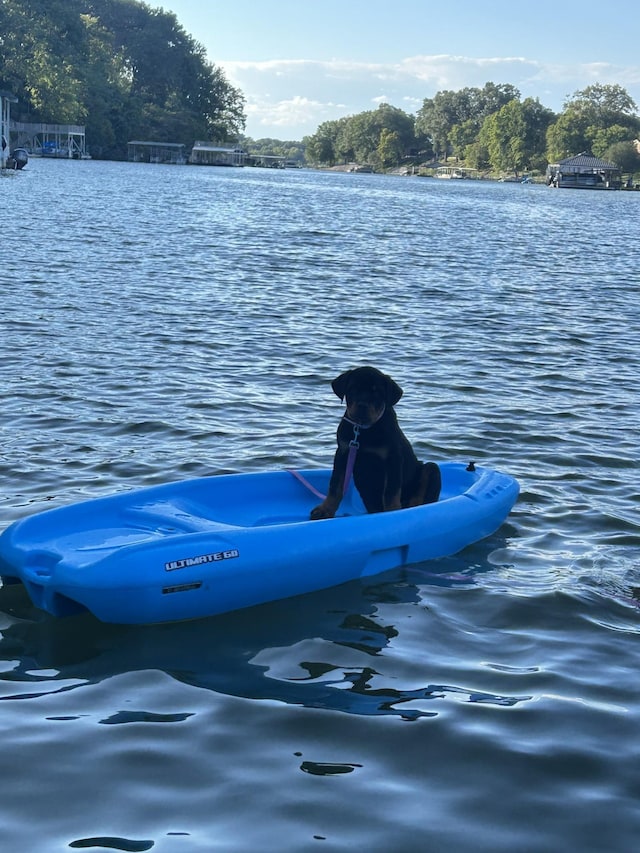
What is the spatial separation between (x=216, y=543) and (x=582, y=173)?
130m

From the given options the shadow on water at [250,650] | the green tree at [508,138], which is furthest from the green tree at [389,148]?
the shadow on water at [250,650]

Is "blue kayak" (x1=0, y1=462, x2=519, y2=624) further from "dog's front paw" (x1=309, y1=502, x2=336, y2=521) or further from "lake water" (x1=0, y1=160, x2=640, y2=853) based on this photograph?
"dog's front paw" (x1=309, y1=502, x2=336, y2=521)

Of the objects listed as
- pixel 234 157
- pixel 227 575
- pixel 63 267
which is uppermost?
pixel 234 157

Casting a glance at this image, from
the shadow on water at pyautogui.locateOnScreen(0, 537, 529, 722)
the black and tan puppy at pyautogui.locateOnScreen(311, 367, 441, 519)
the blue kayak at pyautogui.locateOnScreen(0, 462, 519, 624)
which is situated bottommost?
the shadow on water at pyautogui.locateOnScreen(0, 537, 529, 722)

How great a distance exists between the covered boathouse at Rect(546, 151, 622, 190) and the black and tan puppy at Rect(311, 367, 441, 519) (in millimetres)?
126879

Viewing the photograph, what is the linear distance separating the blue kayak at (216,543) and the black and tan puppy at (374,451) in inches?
8.2

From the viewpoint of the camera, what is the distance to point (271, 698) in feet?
15.5

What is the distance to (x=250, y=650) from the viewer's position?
17.3 feet

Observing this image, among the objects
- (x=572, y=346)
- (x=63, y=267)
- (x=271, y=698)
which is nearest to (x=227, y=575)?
(x=271, y=698)

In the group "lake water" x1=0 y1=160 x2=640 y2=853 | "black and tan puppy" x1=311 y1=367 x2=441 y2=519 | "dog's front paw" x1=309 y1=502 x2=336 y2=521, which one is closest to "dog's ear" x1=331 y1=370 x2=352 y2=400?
"black and tan puppy" x1=311 y1=367 x2=441 y2=519

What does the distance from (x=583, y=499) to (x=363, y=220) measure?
3429 cm

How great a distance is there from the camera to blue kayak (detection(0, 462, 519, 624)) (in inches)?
205

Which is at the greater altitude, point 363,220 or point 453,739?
point 363,220

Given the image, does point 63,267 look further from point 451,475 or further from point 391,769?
point 391,769
